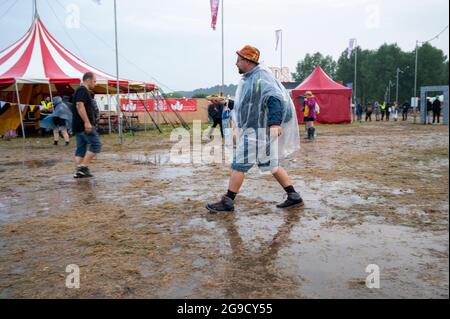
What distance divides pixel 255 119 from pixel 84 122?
3639mm

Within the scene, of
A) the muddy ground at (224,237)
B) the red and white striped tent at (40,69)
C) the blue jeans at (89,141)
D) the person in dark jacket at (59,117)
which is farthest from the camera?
the red and white striped tent at (40,69)

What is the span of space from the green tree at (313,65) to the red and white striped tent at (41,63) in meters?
106

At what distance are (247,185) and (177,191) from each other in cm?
111

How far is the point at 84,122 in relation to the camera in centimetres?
672

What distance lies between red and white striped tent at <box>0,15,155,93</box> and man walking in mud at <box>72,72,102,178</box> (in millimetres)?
8820

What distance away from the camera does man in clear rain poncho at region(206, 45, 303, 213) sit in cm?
431

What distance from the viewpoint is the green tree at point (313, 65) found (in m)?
118

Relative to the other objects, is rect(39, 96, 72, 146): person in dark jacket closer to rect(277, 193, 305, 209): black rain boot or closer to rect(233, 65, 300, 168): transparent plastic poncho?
rect(233, 65, 300, 168): transparent plastic poncho

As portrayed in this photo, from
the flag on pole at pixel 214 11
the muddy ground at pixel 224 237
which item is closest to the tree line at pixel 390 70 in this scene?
the flag on pole at pixel 214 11

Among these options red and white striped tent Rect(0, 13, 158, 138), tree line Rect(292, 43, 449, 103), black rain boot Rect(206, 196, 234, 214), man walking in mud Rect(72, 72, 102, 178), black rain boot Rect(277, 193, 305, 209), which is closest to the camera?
black rain boot Rect(206, 196, 234, 214)

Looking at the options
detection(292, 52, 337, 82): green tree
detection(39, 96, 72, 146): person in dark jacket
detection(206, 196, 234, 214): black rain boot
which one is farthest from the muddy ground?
detection(292, 52, 337, 82): green tree

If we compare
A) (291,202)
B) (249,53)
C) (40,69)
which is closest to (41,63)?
(40,69)

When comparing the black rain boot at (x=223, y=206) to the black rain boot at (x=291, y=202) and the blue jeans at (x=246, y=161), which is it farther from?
the black rain boot at (x=291, y=202)
